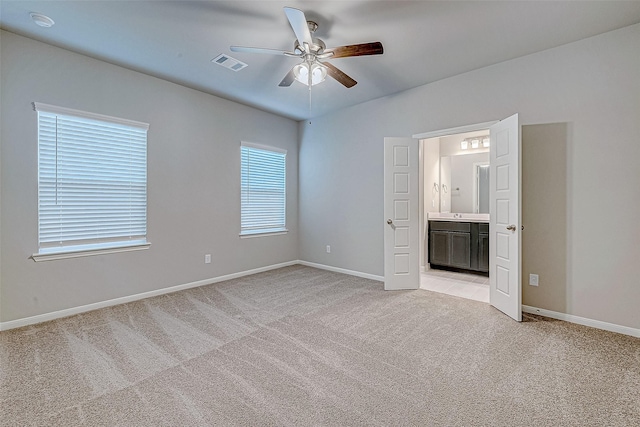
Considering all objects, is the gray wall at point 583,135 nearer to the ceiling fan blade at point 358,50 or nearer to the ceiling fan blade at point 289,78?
the ceiling fan blade at point 358,50

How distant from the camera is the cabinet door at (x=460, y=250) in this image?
472 cm

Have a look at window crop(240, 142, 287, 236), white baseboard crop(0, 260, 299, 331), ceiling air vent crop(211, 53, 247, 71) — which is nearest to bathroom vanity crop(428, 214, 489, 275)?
window crop(240, 142, 287, 236)

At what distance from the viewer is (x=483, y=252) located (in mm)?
4570

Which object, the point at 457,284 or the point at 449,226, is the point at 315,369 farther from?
the point at 449,226

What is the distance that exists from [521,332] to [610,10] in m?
2.87

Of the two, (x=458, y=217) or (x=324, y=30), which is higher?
(x=324, y=30)

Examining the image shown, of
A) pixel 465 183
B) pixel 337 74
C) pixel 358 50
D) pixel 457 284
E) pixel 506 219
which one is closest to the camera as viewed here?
pixel 358 50

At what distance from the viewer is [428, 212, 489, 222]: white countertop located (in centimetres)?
487

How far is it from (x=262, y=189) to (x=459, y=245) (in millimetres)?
3550

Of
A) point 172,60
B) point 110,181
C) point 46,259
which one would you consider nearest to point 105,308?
point 46,259

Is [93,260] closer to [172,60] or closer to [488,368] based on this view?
[172,60]

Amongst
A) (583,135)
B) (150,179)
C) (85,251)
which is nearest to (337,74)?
(583,135)

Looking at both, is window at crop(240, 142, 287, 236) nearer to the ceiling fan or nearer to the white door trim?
the ceiling fan

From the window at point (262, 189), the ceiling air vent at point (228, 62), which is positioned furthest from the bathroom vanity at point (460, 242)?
the ceiling air vent at point (228, 62)
